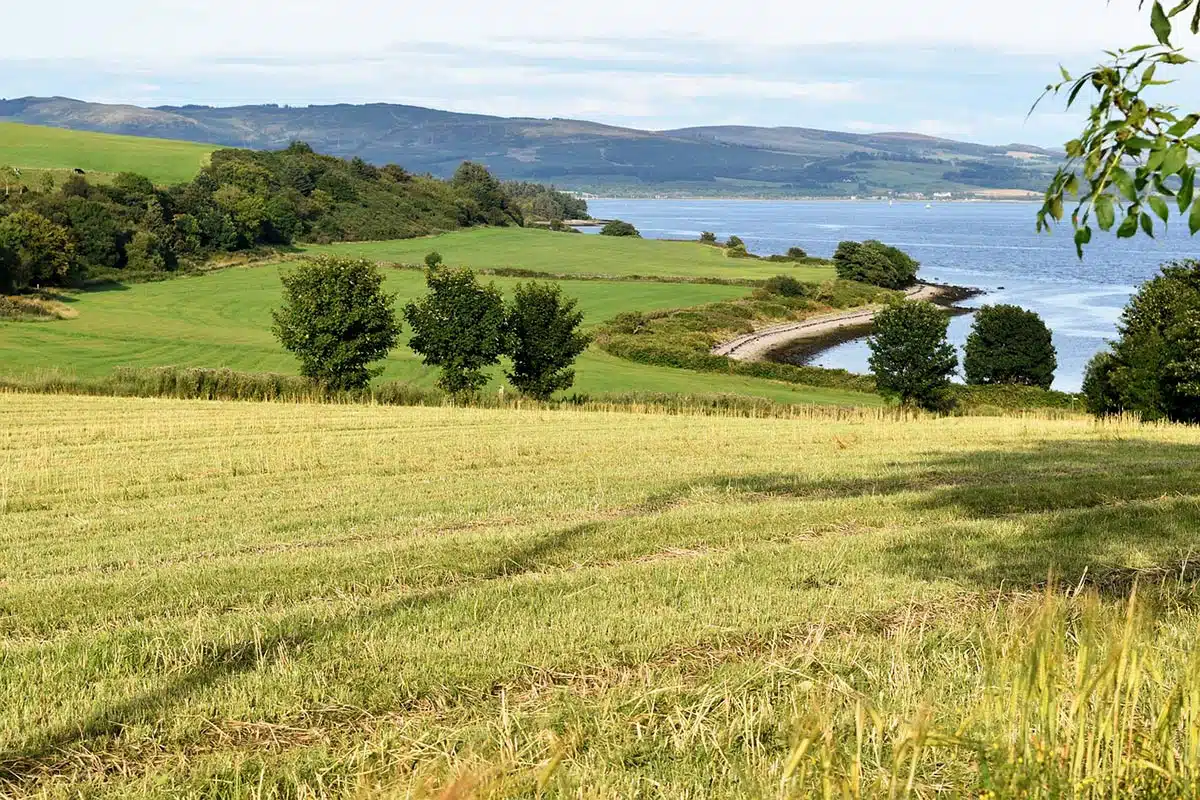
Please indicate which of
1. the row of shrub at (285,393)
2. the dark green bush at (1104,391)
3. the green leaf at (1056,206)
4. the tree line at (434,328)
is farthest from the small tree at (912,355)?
the green leaf at (1056,206)

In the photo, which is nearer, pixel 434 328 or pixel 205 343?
pixel 434 328

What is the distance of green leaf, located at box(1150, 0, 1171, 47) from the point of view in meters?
4.60

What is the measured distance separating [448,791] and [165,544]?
11.3m

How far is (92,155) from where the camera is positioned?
172875 millimetres

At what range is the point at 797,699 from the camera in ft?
20.0

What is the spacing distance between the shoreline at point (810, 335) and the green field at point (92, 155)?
89.6 metres

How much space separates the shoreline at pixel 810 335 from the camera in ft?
325

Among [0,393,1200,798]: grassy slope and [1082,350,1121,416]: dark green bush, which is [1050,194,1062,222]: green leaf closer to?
[0,393,1200,798]: grassy slope

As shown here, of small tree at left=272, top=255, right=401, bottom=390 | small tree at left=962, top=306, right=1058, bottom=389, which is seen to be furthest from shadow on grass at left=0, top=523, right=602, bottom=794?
small tree at left=962, top=306, right=1058, bottom=389

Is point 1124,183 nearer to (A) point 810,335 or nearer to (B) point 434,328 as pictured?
(B) point 434,328

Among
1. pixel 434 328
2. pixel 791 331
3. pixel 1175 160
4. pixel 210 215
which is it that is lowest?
pixel 791 331

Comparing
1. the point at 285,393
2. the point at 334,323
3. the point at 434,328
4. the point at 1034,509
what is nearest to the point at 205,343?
the point at 434,328

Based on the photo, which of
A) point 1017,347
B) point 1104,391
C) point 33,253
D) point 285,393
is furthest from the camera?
point 33,253

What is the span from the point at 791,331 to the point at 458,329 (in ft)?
207
